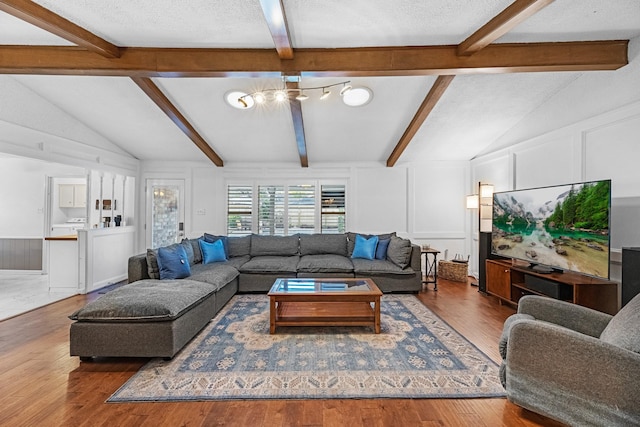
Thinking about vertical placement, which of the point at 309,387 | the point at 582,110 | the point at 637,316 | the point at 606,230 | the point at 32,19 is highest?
the point at 32,19

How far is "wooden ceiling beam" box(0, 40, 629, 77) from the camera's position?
9.71ft

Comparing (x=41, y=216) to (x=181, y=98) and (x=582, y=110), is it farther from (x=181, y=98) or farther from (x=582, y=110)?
(x=582, y=110)

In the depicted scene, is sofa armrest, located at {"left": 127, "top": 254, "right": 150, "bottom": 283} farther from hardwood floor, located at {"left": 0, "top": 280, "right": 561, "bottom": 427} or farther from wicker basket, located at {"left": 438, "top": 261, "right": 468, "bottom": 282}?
wicker basket, located at {"left": 438, "top": 261, "right": 468, "bottom": 282}

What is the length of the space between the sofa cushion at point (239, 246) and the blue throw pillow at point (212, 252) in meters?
0.32

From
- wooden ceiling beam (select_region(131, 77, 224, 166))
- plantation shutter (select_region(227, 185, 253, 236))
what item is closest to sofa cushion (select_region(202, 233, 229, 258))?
plantation shutter (select_region(227, 185, 253, 236))

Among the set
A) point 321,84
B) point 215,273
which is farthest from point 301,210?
point 321,84

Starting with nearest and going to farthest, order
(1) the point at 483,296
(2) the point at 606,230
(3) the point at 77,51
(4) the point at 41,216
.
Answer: (2) the point at 606,230, (3) the point at 77,51, (1) the point at 483,296, (4) the point at 41,216

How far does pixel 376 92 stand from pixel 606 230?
9.07 ft

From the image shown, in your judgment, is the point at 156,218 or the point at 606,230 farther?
the point at 156,218

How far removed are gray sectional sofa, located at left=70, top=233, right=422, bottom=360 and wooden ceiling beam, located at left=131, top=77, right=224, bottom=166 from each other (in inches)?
63.6

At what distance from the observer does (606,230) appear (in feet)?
9.01

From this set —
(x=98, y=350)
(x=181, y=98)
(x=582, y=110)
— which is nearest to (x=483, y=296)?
(x=582, y=110)

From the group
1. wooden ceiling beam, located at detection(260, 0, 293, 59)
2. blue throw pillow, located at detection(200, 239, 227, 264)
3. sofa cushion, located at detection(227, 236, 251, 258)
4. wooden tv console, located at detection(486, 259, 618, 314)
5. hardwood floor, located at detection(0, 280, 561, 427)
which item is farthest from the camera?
sofa cushion, located at detection(227, 236, 251, 258)

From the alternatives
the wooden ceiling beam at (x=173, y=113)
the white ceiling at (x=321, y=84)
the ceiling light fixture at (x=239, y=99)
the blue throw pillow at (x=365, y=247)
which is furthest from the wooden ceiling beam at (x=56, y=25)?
the blue throw pillow at (x=365, y=247)
